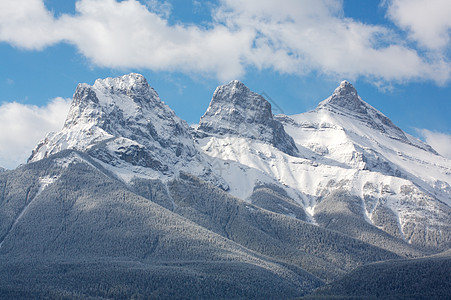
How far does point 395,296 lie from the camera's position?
196000 millimetres

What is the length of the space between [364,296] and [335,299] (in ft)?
29.9

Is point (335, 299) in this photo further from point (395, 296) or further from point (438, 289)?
point (438, 289)

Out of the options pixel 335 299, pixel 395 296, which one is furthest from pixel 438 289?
pixel 335 299

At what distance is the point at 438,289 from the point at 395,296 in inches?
509

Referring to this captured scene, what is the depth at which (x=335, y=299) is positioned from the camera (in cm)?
19950

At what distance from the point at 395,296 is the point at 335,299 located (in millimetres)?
18349

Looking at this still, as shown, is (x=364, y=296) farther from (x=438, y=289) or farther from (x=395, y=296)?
(x=438, y=289)

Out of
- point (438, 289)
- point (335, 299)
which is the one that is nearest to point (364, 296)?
point (335, 299)

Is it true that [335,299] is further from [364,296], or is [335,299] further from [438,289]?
[438,289]

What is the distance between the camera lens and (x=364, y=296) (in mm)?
199125

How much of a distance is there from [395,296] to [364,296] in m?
9.45
